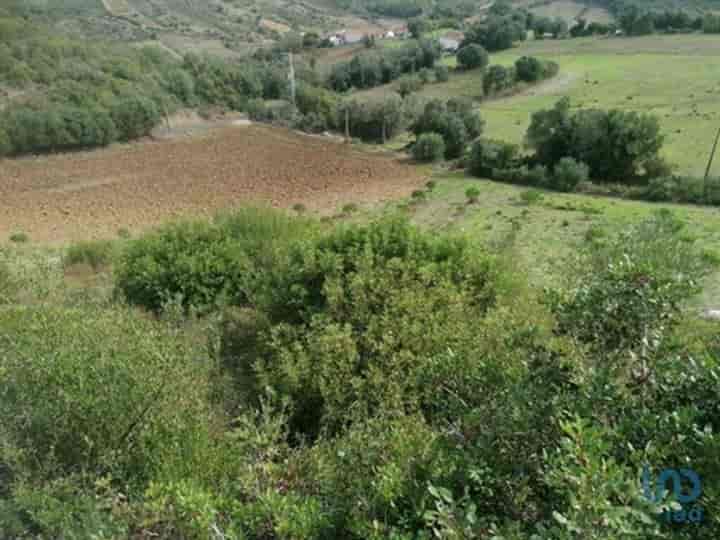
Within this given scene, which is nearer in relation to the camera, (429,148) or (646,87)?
(429,148)

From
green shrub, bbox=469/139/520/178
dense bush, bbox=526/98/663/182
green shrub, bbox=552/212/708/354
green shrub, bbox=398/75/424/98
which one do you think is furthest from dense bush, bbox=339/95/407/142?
green shrub, bbox=552/212/708/354

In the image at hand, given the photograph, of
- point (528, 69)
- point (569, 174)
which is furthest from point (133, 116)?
point (528, 69)

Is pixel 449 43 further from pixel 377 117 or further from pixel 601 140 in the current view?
pixel 601 140

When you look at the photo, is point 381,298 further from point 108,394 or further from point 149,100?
point 149,100

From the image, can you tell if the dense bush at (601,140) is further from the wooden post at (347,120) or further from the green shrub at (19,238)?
the green shrub at (19,238)

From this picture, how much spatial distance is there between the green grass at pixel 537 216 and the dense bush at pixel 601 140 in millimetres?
3000

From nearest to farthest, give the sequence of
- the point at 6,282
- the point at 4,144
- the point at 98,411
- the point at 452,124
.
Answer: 1. the point at 98,411
2. the point at 6,282
3. the point at 4,144
4. the point at 452,124

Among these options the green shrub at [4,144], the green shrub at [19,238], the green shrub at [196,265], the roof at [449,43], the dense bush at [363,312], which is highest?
the dense bush at [363,312]

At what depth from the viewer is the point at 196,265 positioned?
410 inches

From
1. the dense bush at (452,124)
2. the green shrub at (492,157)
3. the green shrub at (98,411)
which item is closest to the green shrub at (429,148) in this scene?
the dense bush at (452,124)

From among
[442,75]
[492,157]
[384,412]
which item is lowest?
[492,157]

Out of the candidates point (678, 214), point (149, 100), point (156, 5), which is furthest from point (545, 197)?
point (156, 5)

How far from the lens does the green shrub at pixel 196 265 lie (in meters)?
10.3

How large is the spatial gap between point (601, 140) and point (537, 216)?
765 cm
